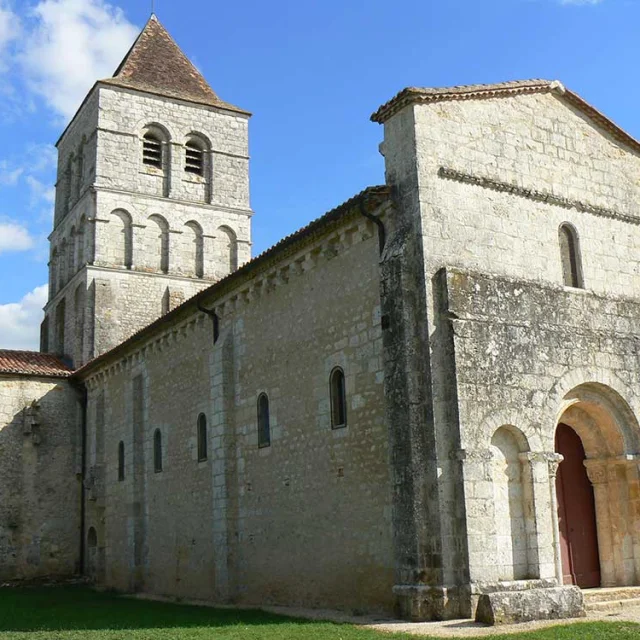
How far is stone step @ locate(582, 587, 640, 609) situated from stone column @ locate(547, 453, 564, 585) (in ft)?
1.54

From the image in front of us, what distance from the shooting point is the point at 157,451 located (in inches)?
826

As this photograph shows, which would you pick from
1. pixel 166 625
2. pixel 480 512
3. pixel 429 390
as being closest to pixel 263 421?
pixel 166 625

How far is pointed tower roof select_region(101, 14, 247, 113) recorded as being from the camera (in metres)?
31.6

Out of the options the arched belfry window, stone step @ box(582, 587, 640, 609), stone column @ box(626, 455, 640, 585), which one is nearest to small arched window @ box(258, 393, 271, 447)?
the arched belfry window

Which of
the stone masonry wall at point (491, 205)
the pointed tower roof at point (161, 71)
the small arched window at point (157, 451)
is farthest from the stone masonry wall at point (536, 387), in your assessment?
the pointed tower roof at point (161, 71)

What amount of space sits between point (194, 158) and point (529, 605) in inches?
951

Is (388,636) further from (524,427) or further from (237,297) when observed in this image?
(237,297)

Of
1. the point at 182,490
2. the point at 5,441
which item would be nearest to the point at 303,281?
the point at 182,490

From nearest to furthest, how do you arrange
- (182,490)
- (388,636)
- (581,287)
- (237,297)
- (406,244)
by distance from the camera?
(388,636)
(406,244)
(581,287)
(237,297)
(182,490)

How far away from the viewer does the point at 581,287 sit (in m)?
14.6

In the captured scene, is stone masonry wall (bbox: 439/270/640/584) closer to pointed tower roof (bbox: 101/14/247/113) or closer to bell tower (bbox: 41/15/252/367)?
bell tower (bbox: 41/15/252/367)

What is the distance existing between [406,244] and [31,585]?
16.6 m

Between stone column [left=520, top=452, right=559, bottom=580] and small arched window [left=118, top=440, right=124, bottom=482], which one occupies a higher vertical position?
small arched window [left=118, top=440, right=124, bottom=482]

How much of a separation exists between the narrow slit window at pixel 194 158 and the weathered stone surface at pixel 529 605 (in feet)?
77.3
